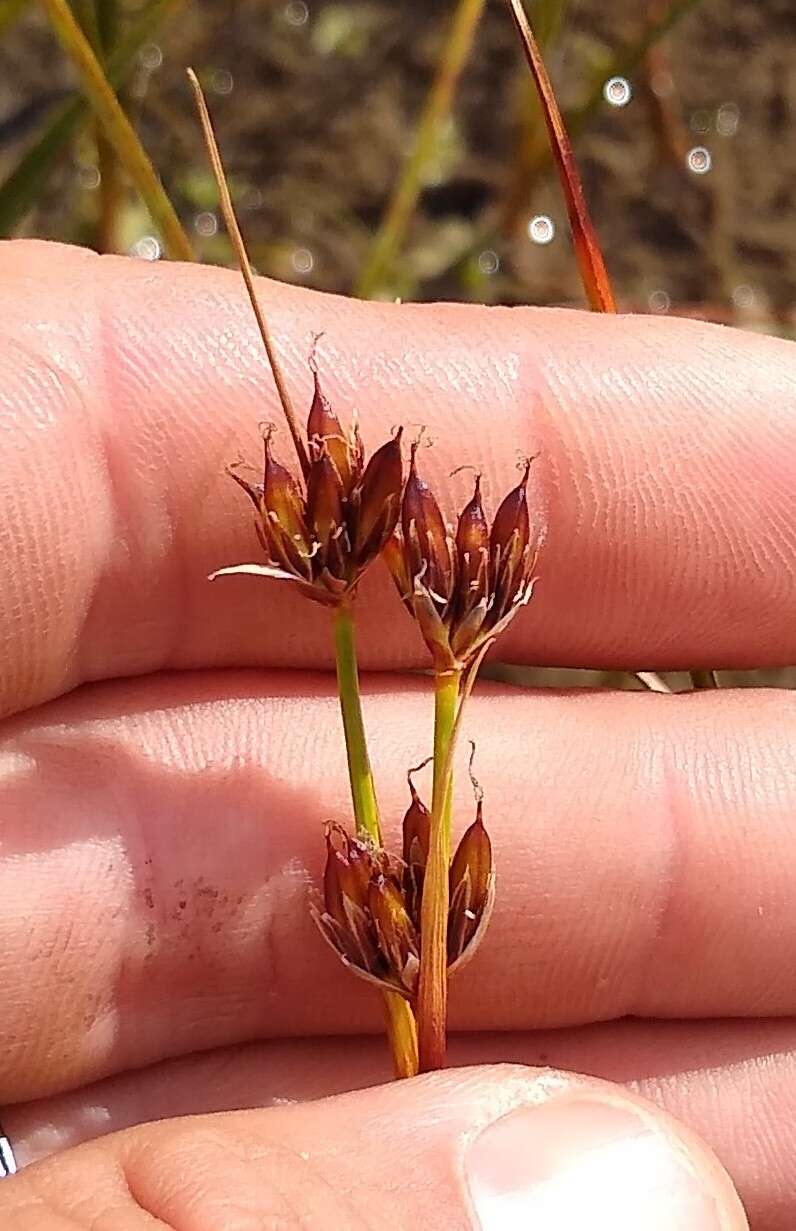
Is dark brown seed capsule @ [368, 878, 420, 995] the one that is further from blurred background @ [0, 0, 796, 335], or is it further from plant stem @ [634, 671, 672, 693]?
blurred background @ [0, 0, 796, 335]

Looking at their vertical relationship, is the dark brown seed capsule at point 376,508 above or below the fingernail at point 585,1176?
above

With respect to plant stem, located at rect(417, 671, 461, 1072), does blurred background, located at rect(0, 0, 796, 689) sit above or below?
above

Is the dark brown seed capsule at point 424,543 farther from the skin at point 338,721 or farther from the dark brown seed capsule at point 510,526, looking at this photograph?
the skin at point 338,721

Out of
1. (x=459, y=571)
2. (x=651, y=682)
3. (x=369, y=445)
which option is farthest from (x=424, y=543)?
(x=651, y=682)

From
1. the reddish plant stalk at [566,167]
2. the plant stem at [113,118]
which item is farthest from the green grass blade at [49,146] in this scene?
the reddish plant stalk at [566,167]

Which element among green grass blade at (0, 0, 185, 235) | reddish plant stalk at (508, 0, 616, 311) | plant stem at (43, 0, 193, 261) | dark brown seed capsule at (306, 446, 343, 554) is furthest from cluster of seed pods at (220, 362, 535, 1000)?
green grass blade at (0, 0, 185, 235)

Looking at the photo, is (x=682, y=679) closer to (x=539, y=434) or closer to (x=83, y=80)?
(x=539, y=434)
